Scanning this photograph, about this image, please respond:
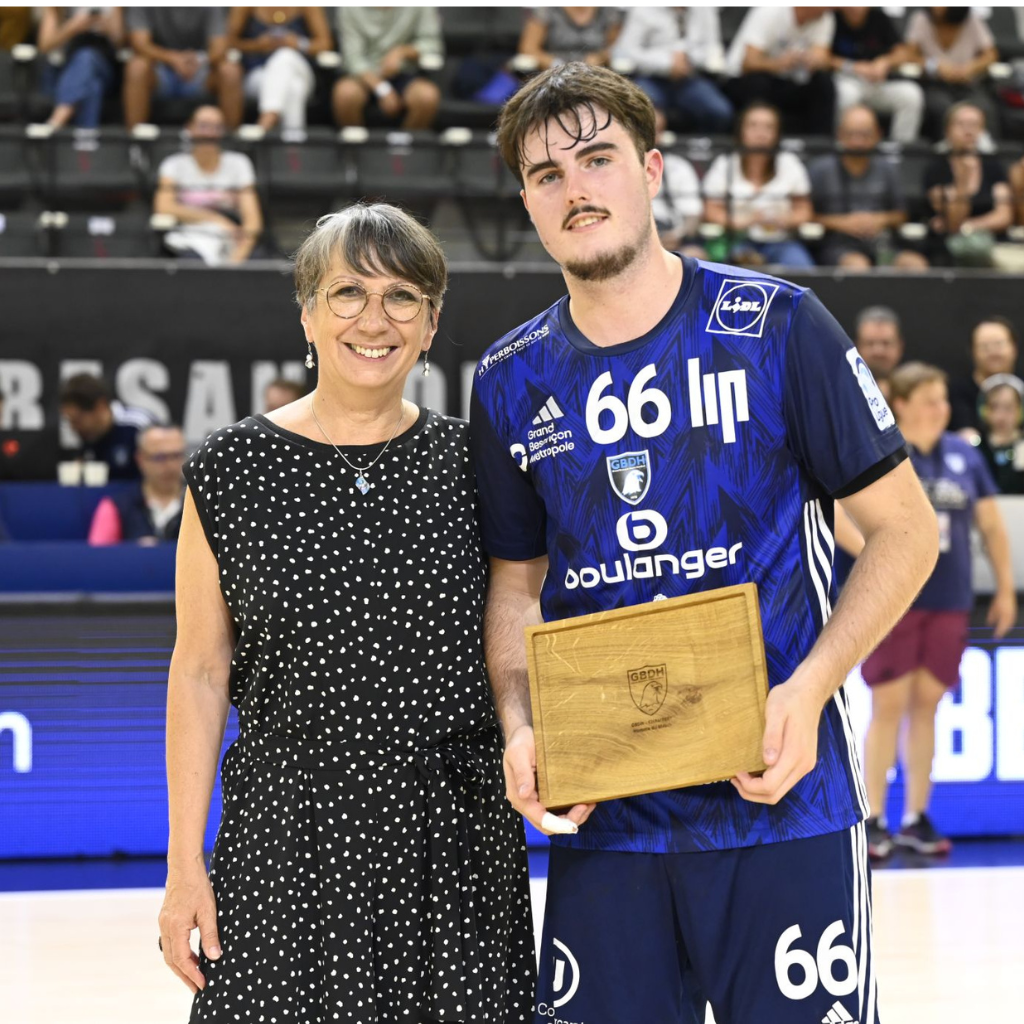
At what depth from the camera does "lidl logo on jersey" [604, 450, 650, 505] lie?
7.59 ft

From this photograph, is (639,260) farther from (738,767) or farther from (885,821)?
(885,821)

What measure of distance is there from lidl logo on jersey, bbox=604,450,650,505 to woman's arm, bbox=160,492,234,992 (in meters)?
0.68

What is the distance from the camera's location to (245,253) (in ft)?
29.9

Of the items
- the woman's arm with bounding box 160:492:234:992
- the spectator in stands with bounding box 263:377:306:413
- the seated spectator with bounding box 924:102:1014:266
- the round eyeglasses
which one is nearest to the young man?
the round eyeglasses

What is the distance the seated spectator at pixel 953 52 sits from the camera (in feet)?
36.2

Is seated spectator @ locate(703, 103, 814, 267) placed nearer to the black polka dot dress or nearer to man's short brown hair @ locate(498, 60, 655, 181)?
man's short brown hair @ locate(498, 60, 655, 181)

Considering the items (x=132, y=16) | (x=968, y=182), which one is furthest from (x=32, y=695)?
(x=968, y=182)

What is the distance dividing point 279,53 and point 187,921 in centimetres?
863

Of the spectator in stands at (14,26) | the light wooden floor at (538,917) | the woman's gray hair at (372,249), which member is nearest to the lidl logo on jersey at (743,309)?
the woman's gray hair at (372,249)

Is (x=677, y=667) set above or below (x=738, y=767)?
above

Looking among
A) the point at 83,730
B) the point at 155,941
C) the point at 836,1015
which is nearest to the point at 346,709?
the point at 836,1015

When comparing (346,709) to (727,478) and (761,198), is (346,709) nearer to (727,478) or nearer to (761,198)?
(727,478)

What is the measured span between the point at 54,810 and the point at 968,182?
22.7 ft

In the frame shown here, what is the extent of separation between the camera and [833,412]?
2244 millimetres
